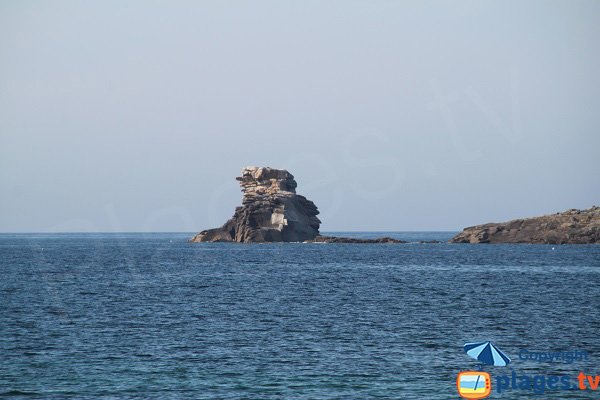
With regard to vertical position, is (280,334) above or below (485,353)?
below

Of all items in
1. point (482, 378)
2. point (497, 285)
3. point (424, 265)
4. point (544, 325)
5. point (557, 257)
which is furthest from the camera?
point (557, 257)

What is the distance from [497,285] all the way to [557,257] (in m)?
67.1

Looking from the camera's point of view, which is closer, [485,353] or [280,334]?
[485,353]

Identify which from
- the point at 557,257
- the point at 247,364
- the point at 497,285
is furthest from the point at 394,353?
the point at 557,257

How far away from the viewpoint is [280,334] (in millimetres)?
51688

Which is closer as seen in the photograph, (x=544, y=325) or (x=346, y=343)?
(x=346, y=343)

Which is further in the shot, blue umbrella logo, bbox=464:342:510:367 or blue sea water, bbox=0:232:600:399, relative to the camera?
blue sea water, bbox=0:232:600:399

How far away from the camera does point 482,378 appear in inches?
1315

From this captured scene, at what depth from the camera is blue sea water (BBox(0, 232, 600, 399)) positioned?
123 feet

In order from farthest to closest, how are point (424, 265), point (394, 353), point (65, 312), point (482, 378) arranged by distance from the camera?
1. point (424, 265)
2. point (65, 312)
3. point (394, 353)
4. point (482, 378)

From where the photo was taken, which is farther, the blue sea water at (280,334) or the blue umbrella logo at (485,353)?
the blue sea water at (280,334)

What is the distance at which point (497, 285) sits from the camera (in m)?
90.4

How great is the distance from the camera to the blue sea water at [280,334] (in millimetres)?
37469

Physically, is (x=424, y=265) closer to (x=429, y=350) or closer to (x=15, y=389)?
(x=429, y=350)
